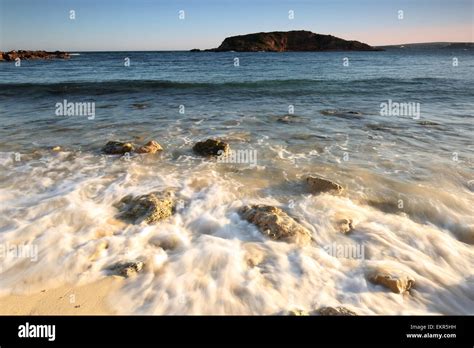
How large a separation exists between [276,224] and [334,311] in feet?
6.67

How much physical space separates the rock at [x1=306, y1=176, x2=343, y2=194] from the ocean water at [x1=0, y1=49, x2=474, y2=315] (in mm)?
208

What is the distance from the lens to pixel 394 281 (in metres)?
4.73

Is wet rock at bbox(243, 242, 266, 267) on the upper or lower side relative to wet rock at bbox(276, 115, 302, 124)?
lower

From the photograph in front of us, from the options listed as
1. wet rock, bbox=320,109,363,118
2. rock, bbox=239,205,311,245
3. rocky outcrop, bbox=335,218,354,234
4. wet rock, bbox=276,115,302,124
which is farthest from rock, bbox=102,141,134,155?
wet rock, bbox=320,109,363,118

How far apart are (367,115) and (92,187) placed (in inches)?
477

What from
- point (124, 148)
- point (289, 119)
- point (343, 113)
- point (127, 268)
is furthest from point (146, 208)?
point (343, 113)

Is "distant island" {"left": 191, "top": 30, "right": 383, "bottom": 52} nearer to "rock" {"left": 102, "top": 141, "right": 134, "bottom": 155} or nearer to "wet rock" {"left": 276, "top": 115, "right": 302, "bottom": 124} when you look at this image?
"wet rock" {"left": 276, "top": 115, "right": 302, "bottom": 124}

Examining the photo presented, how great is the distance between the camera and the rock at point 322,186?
24.5 ft

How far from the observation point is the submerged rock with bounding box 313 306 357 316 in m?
4.14

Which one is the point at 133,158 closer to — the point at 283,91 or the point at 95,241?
the point at 95,241

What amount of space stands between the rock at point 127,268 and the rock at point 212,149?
510 cm

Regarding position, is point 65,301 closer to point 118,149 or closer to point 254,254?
point 254,254
